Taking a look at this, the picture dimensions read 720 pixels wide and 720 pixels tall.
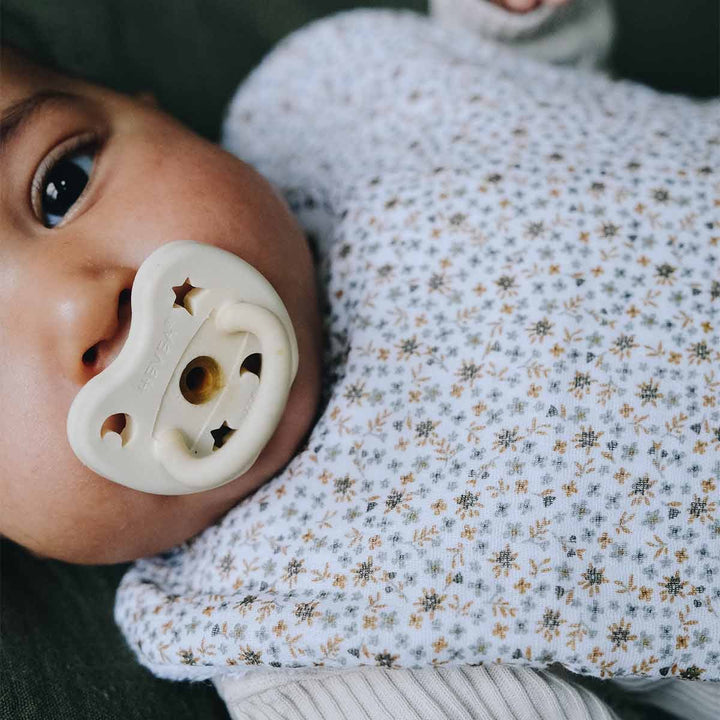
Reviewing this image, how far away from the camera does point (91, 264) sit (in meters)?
0.57

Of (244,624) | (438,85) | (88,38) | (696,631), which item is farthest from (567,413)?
(88,38)

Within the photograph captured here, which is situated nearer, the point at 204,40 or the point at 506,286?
the point at 506,286

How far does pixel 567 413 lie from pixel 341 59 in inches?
20.8

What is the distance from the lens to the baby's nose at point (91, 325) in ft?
1.75

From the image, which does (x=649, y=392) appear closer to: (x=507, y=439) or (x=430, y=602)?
(x=507, y=439)

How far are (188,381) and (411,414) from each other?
17 centimetres

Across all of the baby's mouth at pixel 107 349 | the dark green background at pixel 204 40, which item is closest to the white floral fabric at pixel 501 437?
the baby's mouth at pixel 107 349

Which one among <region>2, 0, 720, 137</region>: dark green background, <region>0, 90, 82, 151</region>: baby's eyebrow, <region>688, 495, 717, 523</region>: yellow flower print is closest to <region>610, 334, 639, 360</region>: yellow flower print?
<region>688, 495, 717, 523</region>: yellow flower print

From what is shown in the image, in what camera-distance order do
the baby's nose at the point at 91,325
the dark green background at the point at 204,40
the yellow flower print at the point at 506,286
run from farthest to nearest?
the dark green background at the point at 204,40, the yellow flower print at the point at 506,286, the baby's nose at the point at 91,325

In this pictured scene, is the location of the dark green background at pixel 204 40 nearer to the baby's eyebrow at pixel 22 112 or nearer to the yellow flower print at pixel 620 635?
the baby's eyebrow at pixel 22 112

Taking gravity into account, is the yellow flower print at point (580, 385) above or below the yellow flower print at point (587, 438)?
above

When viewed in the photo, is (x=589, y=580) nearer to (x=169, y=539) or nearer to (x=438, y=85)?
(x=169, y=539)

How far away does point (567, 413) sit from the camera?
599mm

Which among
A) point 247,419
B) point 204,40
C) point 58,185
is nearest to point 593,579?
point 247,419
